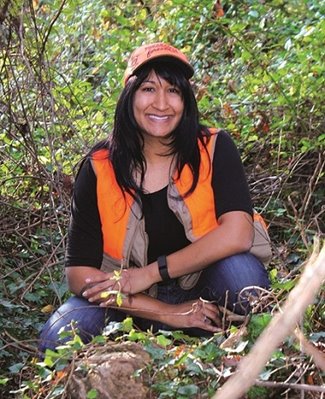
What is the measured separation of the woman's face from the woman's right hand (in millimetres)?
655

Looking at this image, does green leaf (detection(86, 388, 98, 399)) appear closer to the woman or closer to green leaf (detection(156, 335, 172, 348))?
green leaf (detection(156, 335, 172, 348))

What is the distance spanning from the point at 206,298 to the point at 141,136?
659 mm

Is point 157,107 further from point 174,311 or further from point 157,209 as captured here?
point 174,311

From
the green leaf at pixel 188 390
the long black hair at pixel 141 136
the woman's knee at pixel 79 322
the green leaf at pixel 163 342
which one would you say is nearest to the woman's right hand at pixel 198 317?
the woman's knee at pixel 79 322

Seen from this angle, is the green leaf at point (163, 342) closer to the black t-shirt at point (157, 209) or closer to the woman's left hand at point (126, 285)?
the woman's left hand at point (126, 285)

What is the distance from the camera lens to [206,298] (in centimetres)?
367

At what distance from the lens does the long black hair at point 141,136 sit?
371cm

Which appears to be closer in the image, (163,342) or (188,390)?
(188,390)

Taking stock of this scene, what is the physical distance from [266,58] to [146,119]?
102 inches

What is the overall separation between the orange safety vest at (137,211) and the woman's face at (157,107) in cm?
16

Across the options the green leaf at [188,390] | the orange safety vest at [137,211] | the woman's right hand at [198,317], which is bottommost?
the woman's right hand at [198,317]

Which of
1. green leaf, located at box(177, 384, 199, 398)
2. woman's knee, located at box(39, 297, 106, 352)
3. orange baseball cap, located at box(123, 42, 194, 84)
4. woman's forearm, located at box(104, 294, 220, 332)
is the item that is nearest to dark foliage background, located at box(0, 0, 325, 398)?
woman's knee, located at box(39, 297, 106, 352)

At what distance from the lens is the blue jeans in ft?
11.5

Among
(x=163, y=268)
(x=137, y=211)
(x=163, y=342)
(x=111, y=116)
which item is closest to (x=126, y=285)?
(x=163, y=268)
